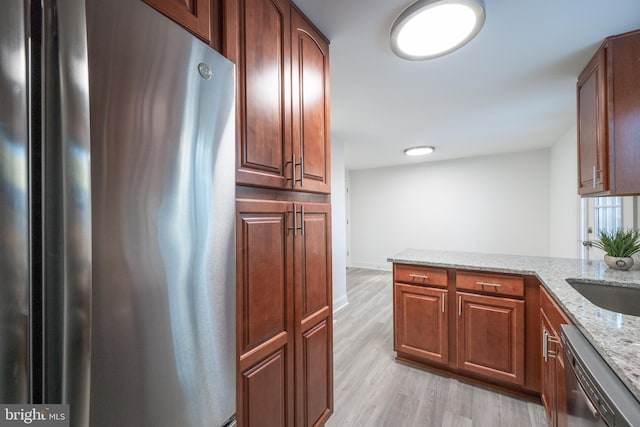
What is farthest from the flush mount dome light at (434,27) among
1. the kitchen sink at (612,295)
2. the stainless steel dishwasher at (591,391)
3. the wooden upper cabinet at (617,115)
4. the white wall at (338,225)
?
the white wall at (338,225)

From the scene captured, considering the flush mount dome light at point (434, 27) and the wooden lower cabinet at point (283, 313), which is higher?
the flush mount dome light at point (434, 27)

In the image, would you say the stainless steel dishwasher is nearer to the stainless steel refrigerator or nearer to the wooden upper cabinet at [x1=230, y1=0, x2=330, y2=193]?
the stainless steel refrigerator

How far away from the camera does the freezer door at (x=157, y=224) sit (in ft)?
1.60

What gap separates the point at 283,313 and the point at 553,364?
1.44 m

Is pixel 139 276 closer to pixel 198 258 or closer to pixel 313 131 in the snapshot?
pixel 198 258

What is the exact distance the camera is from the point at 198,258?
663 millimetres

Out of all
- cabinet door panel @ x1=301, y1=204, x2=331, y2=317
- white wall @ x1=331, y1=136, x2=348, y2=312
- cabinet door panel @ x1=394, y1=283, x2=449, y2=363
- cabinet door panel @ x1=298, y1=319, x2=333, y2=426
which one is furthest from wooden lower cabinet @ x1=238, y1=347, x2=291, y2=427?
white wall @ x1=331, y1=136, x2=348, y2=312

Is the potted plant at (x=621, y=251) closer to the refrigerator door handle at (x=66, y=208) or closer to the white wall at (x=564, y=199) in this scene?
the white wall at (x=564, y=199)

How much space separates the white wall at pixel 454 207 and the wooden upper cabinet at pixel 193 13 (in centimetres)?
522

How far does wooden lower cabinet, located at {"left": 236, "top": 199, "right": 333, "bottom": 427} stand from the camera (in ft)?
3.09

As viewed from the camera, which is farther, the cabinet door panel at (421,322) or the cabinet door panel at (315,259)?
the cabinet door panel at (421,322)

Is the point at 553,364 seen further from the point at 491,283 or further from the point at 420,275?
the point at 420,275

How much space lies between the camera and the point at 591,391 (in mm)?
816

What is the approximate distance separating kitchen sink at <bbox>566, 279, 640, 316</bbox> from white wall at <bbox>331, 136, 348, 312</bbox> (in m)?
2.40
